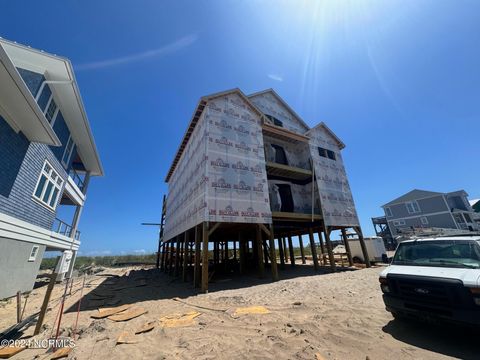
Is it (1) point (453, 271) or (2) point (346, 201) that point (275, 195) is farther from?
(1) point (453, 271)

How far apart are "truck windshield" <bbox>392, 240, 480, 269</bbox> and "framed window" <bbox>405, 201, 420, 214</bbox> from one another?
3601 centimetres

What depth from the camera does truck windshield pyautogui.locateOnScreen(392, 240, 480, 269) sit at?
5020mm

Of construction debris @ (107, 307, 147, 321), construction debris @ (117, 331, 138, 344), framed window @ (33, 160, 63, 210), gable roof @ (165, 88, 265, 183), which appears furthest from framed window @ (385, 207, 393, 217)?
framed window @ (33, 160, 63, 210)

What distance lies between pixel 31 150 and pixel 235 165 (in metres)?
11.0


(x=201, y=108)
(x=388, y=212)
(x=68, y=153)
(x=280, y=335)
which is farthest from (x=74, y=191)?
(x=388, y=212)

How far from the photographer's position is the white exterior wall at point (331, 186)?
17.2 meters

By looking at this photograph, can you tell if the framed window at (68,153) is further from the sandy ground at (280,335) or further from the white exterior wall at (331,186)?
the white exterior wall at (331,186)

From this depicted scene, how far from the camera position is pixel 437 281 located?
174 inches

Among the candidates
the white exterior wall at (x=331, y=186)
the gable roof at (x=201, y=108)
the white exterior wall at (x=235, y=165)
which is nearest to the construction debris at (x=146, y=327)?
the white exterior wall at (x=235, y=165)

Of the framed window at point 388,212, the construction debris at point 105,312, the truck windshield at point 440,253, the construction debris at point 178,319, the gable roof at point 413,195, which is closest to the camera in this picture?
the truck windshield at point 440,253

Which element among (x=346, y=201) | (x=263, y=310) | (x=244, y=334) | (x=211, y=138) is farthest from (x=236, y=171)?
(x=346, y=201)

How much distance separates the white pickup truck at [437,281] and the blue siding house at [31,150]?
345 inches

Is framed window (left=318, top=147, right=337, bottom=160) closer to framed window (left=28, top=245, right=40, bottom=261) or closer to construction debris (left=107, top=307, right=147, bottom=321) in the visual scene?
construction debris (left=107, top=307, right=147, bottom=321)

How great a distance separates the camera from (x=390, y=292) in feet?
17.0
